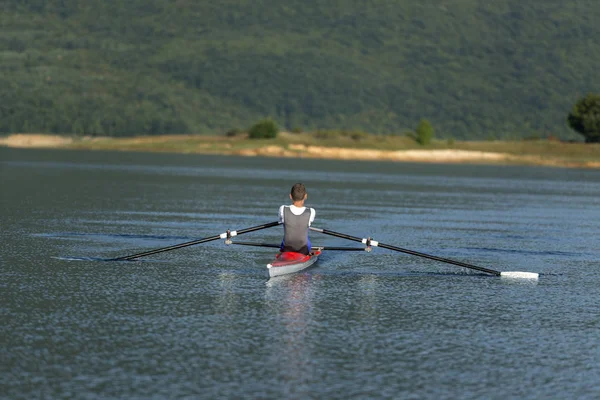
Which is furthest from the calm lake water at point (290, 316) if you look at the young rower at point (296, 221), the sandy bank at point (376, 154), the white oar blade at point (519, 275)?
the sandy bank at point (376, 154)

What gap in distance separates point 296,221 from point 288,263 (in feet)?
3.62

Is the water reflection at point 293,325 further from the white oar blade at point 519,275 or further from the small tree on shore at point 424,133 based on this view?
the small tree on shore at point 424,133

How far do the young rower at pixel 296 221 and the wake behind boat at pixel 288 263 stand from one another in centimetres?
28

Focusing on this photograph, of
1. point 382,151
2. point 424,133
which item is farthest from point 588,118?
point 382,151

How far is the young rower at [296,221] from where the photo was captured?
67.2 feet

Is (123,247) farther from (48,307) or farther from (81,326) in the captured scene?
(81,326)

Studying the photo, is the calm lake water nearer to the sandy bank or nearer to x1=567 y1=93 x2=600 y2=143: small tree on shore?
the sandy bank

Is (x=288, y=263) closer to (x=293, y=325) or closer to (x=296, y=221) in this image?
(x=296, y=221)

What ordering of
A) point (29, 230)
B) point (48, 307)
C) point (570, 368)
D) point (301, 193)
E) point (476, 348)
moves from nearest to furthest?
point (570, 368) < point (476, 348) < point (48, 307) < point (301, 193) < point (29, 230)

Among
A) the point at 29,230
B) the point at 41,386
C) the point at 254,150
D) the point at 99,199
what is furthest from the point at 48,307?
the point at 254,150

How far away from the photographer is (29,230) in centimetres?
2733

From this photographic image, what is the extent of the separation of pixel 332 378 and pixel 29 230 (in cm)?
1744

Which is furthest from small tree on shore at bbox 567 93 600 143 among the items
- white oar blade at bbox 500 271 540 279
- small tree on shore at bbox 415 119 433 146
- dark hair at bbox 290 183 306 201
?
dark hair at bbox 290 183 306 201

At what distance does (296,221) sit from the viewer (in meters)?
20.5
